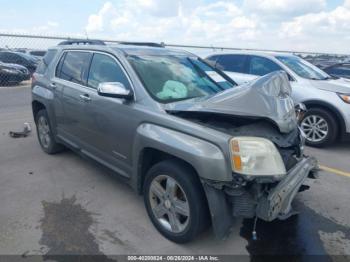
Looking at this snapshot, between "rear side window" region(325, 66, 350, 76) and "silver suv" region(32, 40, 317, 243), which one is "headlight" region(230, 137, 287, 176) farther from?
"rear side window" region(325, 66, 350, 76)

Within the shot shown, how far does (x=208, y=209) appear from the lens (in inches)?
111

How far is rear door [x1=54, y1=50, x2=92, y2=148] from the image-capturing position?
13.6ft

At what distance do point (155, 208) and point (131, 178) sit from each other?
1.46 ft

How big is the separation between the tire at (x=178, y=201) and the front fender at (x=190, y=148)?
165mm

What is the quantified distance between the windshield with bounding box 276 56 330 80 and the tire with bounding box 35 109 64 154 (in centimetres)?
485

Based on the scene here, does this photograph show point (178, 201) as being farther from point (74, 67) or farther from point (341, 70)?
point (341, 70)

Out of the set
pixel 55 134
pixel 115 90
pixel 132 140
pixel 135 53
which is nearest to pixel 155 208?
pixel 132 140

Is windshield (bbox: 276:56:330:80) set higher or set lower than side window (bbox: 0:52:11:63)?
higher

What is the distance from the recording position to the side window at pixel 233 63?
7.66m

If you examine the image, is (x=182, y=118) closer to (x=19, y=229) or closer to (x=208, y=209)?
(x=208, y=209)

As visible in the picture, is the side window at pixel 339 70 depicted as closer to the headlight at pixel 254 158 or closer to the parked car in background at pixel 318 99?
the parked car in background at pixel 318 99

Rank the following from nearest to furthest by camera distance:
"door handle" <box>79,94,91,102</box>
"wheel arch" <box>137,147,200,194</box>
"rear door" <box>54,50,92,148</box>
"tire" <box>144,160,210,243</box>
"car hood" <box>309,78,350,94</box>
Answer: "tire" <box>144,160,210,243</box>, "wheel arch" <box>137,147,200,194</box>, "door handle" <box>79,94,91,102</box>, "rear door" <box>54,50,92,148</box>, "car hood" <box>309,78,350,94</box>

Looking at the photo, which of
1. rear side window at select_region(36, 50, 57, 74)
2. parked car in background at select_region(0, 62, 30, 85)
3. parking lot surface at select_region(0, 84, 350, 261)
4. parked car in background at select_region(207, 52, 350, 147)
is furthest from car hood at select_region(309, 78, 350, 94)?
parked car in background at select_region(0, 62, 30, 85)

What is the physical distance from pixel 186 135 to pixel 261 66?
16.7 ft
